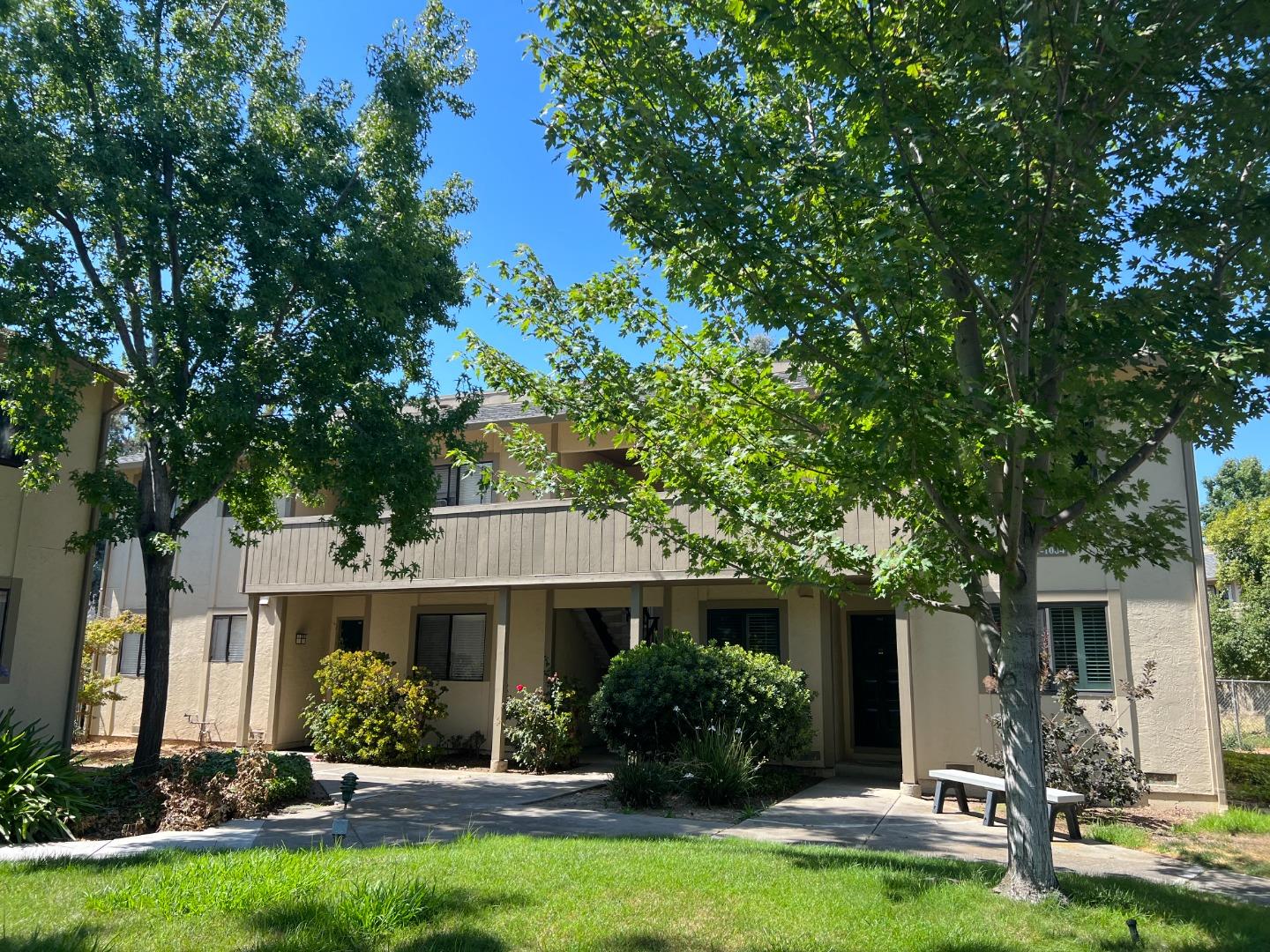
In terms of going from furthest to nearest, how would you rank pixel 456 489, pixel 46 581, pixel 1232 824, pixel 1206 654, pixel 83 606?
pixel 456 489
pixel 83 606
pixel 46 581
pixel 1206 654
pixel 1232 824

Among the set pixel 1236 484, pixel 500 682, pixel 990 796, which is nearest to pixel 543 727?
pixel 500 682

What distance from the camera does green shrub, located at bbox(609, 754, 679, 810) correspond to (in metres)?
11.6

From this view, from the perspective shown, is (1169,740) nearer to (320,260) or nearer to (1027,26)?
(1027,26)

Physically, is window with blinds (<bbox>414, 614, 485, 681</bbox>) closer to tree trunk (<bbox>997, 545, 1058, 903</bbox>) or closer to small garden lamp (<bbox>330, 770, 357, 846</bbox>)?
small garden lamp (<bbox>330, 770, 357, 846</bbox>)

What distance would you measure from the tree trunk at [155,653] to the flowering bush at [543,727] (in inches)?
214

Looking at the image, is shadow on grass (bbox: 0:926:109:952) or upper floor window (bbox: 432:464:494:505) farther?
upper floor window (bbox: 432:464:494:505)

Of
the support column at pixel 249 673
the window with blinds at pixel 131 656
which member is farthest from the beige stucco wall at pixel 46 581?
the window with blinds at pixel 131 656

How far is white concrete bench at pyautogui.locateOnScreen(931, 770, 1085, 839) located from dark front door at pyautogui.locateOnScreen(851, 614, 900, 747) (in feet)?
10.1

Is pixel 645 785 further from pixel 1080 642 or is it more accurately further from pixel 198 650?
pixel 198 650

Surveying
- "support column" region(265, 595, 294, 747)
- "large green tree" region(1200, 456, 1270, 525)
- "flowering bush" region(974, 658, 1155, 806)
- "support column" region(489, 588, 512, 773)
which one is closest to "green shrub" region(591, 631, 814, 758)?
"flowering bush" region(974, 658, 1155, 806)

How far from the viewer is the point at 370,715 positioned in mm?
16062

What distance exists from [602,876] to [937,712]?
7.44 metres

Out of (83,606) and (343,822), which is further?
(83,606)

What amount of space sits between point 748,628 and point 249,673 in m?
9.86
